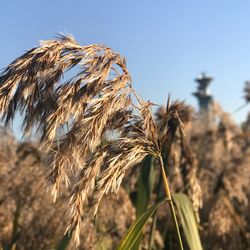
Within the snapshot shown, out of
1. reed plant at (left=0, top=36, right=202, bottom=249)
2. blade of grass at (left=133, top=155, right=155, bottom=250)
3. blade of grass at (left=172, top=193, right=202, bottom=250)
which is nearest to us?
reed plant at (left=0, top=36, right=202, bottom=249)

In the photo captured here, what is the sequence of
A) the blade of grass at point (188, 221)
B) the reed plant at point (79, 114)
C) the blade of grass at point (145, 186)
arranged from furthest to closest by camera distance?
1. the blade of grass at point (145, 186)
2. the blade of grass at point (188, 221)
3. the reed plant at point (79, 114)

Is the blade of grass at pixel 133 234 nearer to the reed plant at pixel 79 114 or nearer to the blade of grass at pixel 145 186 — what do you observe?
the reed plant at pixel 79 114

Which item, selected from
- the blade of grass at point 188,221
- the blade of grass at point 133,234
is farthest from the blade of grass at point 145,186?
the blade of grass at point 133,234

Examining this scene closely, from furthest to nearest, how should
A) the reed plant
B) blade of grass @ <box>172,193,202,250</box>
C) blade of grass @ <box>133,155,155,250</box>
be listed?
1. blade of grass @ <box>133,155,155,250</box>
2. blade of grass @ <box>172,193,202,250</box>
3. the reed plant

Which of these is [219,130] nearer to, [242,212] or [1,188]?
[242,212]

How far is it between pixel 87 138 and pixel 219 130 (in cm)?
717

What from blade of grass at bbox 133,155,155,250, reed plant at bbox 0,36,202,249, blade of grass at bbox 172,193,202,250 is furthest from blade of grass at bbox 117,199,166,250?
blade of grass at bbox 133,155,155,250

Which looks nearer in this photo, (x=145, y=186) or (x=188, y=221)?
(x=188, y=221)

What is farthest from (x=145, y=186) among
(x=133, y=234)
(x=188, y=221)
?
(x=133, y=234)

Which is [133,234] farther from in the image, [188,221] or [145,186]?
[145,186]

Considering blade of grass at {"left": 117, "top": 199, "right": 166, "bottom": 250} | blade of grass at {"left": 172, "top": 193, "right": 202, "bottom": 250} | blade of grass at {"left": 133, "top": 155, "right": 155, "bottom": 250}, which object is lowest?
blade of grass at {"left": 117, "top": 199, "right": 166, "bottom": 250}

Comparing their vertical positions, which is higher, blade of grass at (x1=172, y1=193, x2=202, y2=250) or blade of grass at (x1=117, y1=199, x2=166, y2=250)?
blade of grass at (x1=172, y1=193, x2=202, y2=250)

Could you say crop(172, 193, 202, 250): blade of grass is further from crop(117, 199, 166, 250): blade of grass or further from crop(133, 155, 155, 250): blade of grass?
crop(117, 199, 166, 250): blade of grass

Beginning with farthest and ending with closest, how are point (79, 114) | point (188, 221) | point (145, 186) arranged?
point (145, 186)
point (188, 221)
point (79, 114)
